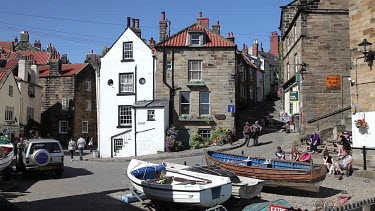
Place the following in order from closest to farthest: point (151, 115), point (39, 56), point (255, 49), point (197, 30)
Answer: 1. point (151, 115)
2. point (197, 30)
3. point (39, 56)
4. point (255, 49)

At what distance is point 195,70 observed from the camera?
31062 millimetres

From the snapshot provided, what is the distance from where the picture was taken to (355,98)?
18031 mm

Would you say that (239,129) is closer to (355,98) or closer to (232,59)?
(232,59)

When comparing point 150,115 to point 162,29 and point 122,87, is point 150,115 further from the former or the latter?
point 162,29

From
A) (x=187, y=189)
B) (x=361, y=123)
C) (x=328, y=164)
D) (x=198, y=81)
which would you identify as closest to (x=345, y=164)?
(x=328, y=164)

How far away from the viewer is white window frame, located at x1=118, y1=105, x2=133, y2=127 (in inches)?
1283

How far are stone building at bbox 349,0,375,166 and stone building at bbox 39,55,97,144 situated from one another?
32.7 metres

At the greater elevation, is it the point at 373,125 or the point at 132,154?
the point at 373,125

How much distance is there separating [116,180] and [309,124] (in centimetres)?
1523

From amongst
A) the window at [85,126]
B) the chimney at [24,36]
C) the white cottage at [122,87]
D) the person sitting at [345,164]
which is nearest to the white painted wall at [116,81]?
the white cottage at [122,87]

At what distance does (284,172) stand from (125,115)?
68.3ft

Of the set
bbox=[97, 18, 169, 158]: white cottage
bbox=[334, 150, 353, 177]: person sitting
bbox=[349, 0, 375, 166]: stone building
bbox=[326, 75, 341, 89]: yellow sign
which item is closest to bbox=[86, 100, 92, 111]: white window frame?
bbox=[97, 18, 169, 158]: white cottage

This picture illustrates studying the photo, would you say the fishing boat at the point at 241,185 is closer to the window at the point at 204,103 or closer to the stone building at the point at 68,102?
the window at the point at 204,103

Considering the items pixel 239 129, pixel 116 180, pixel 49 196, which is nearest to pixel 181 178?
pixel 49 196
